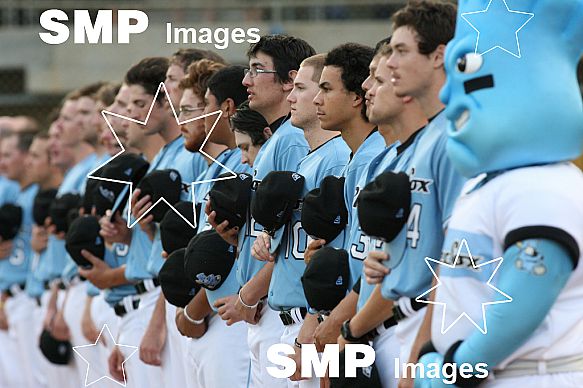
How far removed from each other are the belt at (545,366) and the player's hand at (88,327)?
Answer: 15.5ft

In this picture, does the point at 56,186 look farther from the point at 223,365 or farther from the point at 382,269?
the point at 382,269

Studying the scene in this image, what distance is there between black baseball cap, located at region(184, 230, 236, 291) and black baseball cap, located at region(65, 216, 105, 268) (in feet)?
5.38

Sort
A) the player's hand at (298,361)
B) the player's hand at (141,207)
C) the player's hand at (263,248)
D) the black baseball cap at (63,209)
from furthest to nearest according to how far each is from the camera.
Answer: the black baseball cap at (63,209) → the player's hand at (141,207) → the player's hand at (263,248) → the player's hand at (298,361)

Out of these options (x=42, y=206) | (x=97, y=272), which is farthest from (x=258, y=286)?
(x=42, y=206)

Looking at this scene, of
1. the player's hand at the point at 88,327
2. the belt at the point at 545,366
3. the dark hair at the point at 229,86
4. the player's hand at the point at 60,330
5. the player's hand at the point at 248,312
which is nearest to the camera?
the belt at the point at 545,366

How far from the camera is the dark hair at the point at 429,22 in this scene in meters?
3.74

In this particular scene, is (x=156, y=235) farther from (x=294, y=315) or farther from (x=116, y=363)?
(x=294, y=315)

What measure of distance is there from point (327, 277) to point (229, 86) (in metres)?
1.57

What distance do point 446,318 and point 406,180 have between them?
504 mm

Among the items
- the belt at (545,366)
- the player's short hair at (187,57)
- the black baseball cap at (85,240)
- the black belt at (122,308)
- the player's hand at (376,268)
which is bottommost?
the black belt at (122,308)

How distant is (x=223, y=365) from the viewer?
5.69 m

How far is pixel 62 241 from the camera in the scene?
29.3 feet

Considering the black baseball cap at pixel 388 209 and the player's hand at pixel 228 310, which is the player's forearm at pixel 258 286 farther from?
the black baseball cap at pixel 388 209

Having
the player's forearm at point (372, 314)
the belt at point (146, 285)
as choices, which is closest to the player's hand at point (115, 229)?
the belt at point (146, 285)
